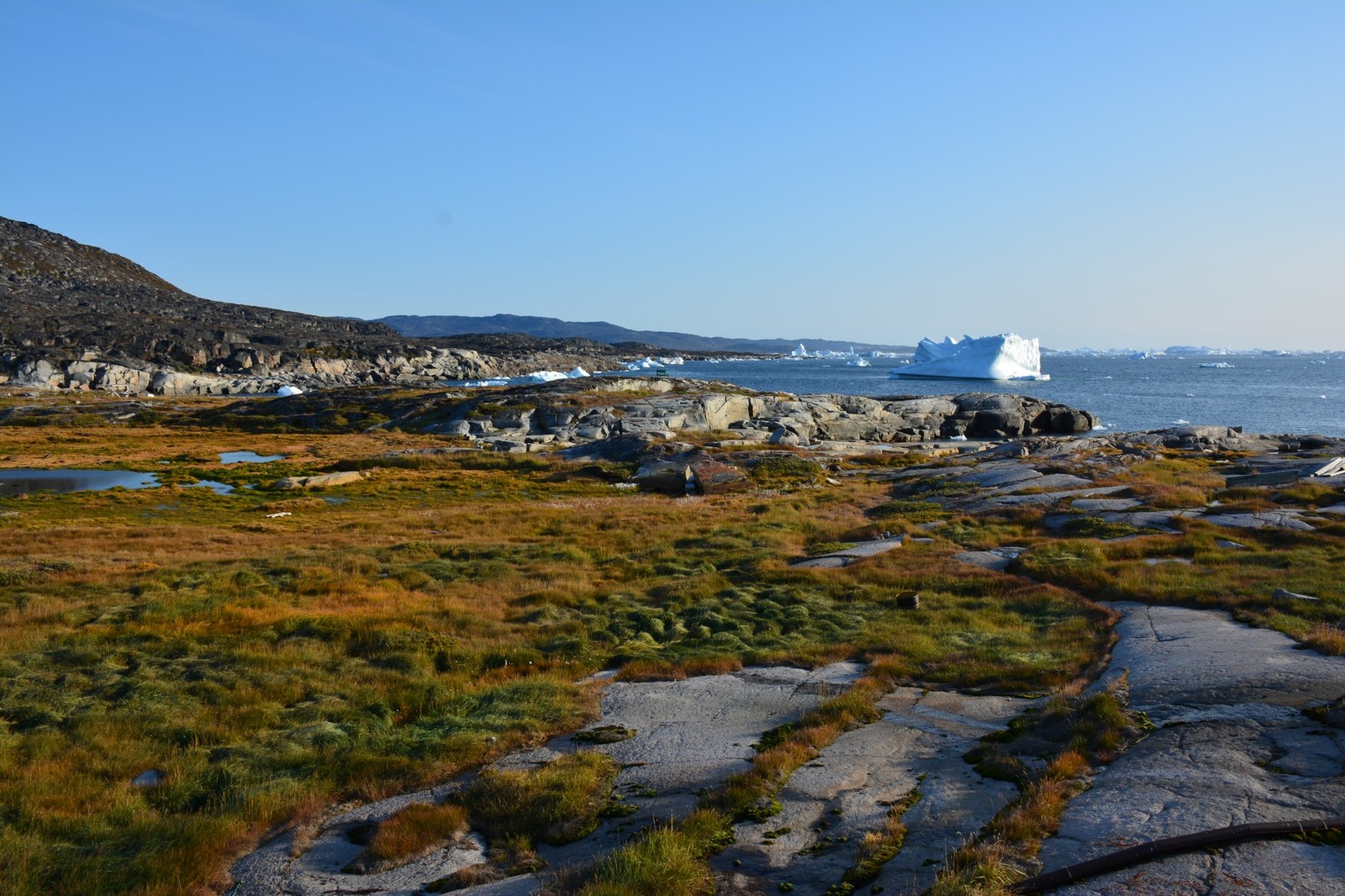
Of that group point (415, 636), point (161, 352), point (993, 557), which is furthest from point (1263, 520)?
→ point (161, 352)

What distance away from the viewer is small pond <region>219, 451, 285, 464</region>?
61.3m

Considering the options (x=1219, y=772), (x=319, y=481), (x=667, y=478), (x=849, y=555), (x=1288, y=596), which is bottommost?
(x=319, y=481)

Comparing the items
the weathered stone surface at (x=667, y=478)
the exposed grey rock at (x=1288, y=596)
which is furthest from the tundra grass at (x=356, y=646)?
the weathered stone surface at (x=667, y=478)

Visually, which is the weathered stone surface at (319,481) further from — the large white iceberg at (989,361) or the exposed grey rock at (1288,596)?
the large white iceberg at (989,361)

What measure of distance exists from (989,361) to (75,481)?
14450cm

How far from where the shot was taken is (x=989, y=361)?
158 meters

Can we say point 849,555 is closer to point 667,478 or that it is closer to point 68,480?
point 667,478

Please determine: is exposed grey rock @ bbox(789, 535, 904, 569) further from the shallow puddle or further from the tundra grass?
the shallow puddle

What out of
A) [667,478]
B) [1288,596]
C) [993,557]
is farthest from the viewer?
[667,478]

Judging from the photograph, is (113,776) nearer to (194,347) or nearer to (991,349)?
(991,349)

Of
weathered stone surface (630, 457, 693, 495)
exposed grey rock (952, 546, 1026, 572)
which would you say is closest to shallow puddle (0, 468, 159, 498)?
weathered stone surface (630, 457, 693, 495)

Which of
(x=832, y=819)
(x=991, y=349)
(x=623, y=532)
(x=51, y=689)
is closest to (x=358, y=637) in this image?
(x=51, y=689)

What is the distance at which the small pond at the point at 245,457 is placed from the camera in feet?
201

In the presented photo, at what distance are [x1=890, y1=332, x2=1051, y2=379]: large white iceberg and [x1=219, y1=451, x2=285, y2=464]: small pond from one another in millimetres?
127348
